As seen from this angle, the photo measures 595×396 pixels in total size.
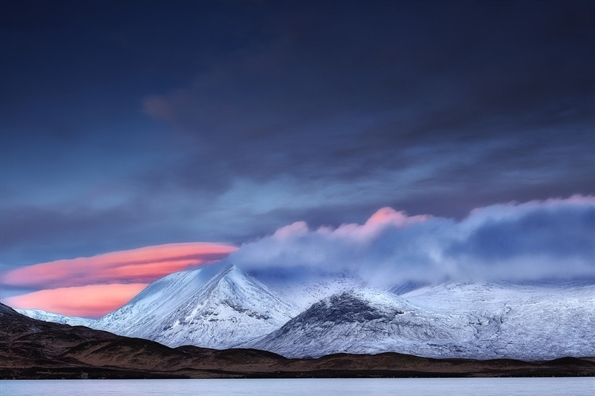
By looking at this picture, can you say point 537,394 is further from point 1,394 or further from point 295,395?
point 1,394

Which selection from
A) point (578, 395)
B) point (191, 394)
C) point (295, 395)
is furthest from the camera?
point (191, 394)

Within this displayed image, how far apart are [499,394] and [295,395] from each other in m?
32.2

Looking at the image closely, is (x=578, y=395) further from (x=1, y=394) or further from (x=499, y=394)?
(x=1, y=394)

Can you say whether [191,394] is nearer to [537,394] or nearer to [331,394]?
[331,394]

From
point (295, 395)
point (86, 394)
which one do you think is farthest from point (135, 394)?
point (295, 395)

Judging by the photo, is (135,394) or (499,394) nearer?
(499,394)

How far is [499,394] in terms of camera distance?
121000mm

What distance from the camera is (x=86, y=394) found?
131 m

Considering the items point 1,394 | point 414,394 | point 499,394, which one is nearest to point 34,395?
point 1,394

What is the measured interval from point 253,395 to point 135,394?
65.2ft

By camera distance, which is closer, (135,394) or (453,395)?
(453,395)

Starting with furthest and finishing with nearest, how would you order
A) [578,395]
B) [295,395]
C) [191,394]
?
[191,394] → [295,395] → [578,395]

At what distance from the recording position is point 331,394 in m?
131

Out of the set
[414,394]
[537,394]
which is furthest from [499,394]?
[414,394]
